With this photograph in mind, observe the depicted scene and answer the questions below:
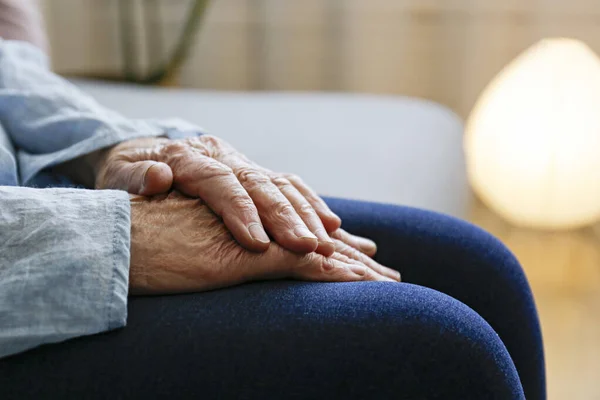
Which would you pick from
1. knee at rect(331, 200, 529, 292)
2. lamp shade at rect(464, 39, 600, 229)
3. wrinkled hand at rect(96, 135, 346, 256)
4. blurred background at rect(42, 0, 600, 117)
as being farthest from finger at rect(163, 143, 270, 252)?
blurred background at rect(42, 0, 600, 117)

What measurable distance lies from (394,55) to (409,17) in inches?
4.7

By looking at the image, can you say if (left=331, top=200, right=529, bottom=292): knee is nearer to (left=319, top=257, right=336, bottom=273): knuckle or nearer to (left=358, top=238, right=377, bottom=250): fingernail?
(left=358, top=238, right=377, bottom=250): fingernail

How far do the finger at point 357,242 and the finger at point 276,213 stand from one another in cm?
11

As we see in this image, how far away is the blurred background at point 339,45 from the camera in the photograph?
216cm

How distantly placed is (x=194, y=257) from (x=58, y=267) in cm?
12

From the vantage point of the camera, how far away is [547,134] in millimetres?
1696

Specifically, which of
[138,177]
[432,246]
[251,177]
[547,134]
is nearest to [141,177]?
[138,177]

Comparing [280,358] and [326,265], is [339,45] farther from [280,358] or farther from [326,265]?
[280,358]

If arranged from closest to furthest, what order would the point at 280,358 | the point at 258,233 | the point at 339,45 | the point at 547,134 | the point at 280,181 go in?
the point at 280,358
the point at 258,233
the point at 280,181
the point at 547,134
the point at 339,45

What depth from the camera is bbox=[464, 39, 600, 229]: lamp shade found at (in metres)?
1.68

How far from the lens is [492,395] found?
1.91ft

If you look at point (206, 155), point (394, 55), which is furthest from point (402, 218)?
point (394, 55)

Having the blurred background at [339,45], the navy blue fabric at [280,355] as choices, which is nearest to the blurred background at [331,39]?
the blurred background at [339,45]

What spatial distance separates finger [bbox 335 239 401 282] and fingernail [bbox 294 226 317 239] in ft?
0.32
